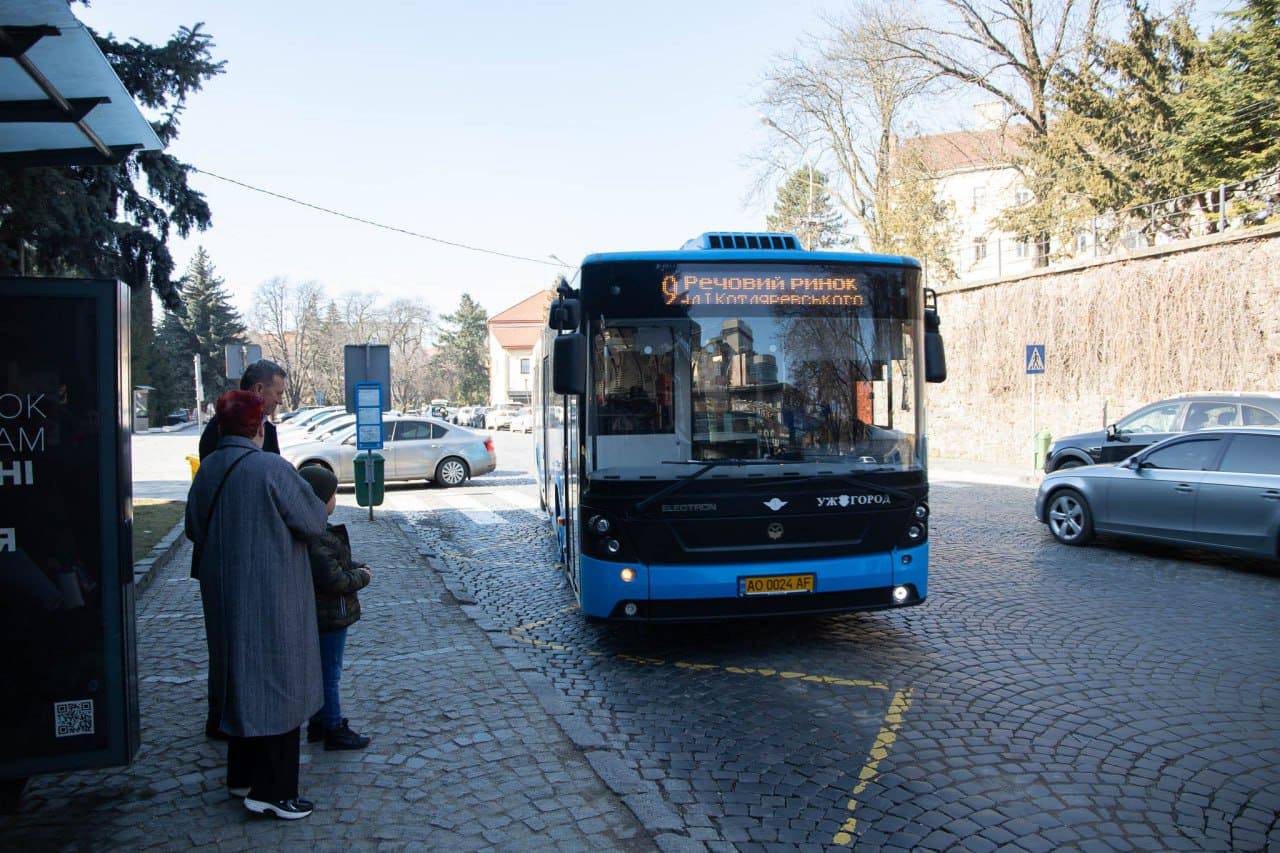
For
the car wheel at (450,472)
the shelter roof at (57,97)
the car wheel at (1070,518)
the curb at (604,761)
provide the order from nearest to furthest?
1. the shelter roof at (57,97)
2. the curb at (604,761)
3. the car wheel at (1070,518)
4. the car wheel at (450,472)

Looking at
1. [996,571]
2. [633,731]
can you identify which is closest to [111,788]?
[633,731]

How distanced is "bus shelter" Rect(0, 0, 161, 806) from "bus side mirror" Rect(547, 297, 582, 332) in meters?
3.03

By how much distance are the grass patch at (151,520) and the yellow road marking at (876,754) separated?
773 cm

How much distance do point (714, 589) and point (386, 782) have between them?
98.8 inches

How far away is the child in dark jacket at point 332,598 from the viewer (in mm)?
4141

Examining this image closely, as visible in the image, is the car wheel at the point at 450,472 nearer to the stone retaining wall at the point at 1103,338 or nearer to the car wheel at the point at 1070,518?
the car wheel at the point at 1070,518

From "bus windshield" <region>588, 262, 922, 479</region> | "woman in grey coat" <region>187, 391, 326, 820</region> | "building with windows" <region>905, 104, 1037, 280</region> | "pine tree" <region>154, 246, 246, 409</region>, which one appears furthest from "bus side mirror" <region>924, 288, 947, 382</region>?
"pine tree" <region>154, 246, 246, 409</region>

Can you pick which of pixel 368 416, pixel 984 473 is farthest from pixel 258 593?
pixel 984 473

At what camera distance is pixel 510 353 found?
104 m

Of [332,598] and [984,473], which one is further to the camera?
[984,473]

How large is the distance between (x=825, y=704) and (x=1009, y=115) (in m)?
30.8

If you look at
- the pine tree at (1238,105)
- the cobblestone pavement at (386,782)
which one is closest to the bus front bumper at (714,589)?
the cobblestone pavement at (386,782)

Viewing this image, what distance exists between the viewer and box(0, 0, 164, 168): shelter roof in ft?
10.7

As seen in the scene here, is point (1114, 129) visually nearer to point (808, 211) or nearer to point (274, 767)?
point (808, 211)
